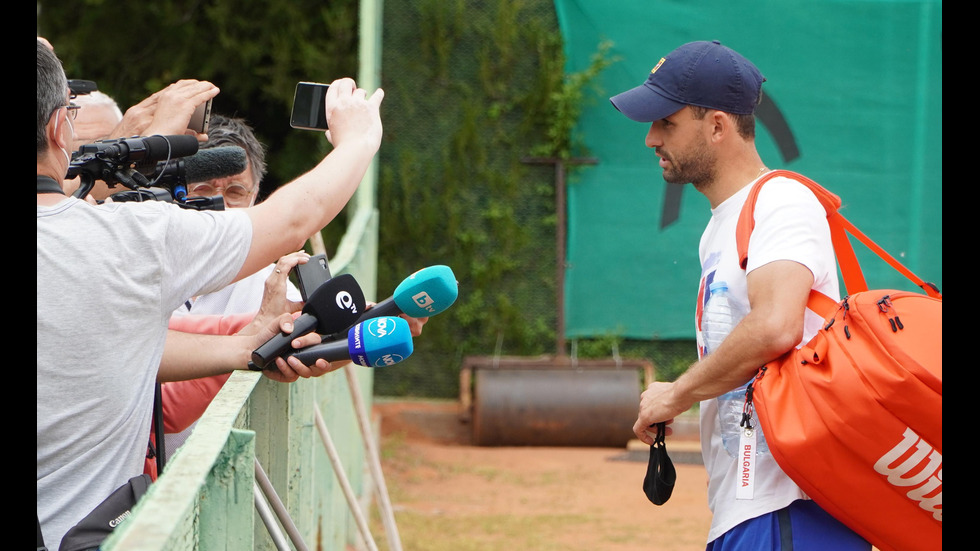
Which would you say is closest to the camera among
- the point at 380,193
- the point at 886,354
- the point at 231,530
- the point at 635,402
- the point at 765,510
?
the point at 231,530

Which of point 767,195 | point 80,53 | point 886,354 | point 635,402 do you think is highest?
point 80,53

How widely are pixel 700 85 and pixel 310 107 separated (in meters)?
0.98

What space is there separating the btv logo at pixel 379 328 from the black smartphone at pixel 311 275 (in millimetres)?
254

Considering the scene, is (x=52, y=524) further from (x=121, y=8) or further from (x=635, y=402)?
(x=121, y=8)

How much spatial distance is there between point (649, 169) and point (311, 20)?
321cm

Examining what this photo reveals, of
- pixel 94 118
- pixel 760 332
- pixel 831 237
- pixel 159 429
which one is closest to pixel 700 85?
pixel 831 237

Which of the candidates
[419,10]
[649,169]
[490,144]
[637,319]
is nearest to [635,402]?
[637,319]

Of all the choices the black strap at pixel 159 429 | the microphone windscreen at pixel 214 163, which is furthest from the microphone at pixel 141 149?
the black strap at pixel 159 429

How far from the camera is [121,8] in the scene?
9.05m

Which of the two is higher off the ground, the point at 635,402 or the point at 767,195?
the point at 767,195

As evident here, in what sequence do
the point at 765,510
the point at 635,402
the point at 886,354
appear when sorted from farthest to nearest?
the point at 635,402, the point at 765,510, the point at 886,354

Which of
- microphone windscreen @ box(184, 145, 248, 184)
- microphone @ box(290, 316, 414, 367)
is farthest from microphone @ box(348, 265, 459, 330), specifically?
microphone windscreen @ box(184, 145, 248, 184)

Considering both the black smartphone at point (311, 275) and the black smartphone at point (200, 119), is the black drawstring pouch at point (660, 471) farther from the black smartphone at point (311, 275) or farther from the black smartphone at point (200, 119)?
the black smartphone at point (200, 119)

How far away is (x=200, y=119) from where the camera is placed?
104 inches
